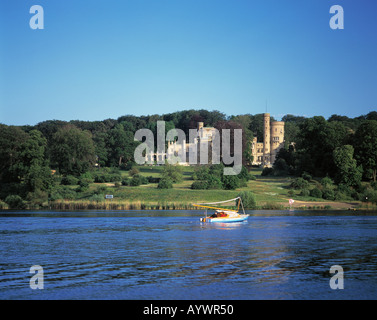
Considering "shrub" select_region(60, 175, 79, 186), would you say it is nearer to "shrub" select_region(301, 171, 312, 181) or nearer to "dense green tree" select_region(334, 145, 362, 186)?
"shrub" select_region(301, 171, 312, 181)

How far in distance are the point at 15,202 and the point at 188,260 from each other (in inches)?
2604

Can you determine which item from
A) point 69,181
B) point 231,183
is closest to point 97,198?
point 69,181

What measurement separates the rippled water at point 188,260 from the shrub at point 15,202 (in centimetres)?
3421

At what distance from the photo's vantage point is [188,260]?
34.5m

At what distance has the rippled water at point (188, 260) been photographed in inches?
990

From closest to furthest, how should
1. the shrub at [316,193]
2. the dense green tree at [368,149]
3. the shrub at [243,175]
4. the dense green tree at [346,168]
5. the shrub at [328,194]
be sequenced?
the shrub at [328,194]
the shrub at [316,193]
the dense green tree at [346,168]
the dense green tree at [368,149]
the shrub at [243,175]

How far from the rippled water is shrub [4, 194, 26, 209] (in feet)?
112

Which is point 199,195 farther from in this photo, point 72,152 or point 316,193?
point 72,152

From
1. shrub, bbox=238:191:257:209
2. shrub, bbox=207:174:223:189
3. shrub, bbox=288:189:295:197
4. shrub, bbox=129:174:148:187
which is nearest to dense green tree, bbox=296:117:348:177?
shrub, bbox=288:189:295:197

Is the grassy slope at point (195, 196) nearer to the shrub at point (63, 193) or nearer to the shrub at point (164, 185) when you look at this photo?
the shrub at point (164, 185)

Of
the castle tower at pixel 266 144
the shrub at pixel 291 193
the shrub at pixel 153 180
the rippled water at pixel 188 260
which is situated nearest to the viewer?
the rippled water at pixel 188 260

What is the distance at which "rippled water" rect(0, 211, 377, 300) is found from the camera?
82.5ft

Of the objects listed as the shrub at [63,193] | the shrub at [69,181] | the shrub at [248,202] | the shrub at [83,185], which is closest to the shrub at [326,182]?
the shrub at [248,202]
